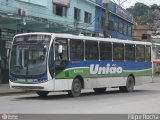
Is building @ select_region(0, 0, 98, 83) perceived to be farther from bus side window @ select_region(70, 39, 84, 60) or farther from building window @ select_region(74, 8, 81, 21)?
bus side window @ select_region(70, 39, 84, 60)

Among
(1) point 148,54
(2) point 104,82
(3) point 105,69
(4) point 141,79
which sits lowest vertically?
(4) point 141,79

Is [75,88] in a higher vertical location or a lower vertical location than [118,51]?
lower

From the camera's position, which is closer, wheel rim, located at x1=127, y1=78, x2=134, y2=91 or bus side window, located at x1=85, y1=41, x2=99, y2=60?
bus side window, located at x1=85, y1=41, x2=99, y2=60

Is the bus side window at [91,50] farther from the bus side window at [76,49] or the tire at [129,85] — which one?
the tire at [129,85]

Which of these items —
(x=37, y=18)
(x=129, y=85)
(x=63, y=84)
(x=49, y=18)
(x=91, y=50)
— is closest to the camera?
(x=63, y=84)

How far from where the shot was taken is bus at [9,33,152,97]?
20406mm

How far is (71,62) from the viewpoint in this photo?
860 inches

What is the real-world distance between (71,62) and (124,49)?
5.73m

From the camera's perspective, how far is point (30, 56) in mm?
20562

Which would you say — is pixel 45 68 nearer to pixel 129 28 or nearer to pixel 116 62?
pixel 116 62

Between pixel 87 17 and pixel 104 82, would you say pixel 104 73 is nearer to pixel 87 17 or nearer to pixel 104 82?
pixel 104 82

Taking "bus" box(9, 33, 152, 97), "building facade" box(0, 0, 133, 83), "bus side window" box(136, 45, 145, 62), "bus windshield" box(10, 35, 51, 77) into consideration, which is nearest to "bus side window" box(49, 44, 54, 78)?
"bus" box(9, 33, 152, 97)

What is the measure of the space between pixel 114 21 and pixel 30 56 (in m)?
29.9

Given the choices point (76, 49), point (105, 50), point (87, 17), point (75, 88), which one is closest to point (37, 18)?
point (105, 50)
